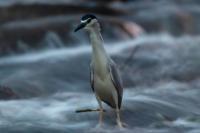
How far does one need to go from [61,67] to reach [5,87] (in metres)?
2.06

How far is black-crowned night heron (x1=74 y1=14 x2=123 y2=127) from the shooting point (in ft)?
21.8

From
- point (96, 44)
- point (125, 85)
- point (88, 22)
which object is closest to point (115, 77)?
point (96, 44)

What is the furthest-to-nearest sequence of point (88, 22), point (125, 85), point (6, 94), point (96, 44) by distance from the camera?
1. point (125, 85)
2. point (6, 94)
3. point (96, 44)
4. point (88, 22)

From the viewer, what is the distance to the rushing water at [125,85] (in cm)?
721

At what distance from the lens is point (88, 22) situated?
6.58m

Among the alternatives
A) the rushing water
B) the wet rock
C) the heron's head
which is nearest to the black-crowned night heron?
the heron's head

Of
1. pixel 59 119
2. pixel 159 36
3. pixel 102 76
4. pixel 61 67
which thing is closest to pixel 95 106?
pixel 59 119

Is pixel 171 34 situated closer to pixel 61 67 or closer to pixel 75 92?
pixel 61 67

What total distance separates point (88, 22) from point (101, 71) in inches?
17.8

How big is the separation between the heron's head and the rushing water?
0.91 metres

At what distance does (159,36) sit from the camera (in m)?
14.4

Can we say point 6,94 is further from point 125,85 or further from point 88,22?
point 88,22

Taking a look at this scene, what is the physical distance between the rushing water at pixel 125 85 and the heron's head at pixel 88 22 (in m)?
Result: 0.91

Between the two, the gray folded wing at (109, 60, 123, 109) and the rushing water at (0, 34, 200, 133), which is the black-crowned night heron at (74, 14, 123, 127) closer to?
the gray folded wing at (109, 60, 123, 109)
